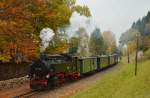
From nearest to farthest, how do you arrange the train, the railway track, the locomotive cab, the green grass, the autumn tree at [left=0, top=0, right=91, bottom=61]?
the green grass → the autumn tree at [left=0, top=0, right=91, bottom=61] → the railway track → the locomotive cab → the train

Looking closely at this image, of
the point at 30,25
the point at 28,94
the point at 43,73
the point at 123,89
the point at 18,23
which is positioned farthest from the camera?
the point at 30,25

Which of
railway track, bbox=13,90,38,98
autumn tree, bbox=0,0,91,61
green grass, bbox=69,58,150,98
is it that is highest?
autumn tree, bbox=0,0,91,61

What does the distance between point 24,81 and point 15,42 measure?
8.67 m

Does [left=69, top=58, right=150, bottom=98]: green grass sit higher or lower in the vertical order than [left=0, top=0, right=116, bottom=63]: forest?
lower

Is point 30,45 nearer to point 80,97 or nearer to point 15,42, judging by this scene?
point 15,42

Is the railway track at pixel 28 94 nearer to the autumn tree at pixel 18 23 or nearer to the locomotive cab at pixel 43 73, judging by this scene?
the locomotive cab at pixel 43 73

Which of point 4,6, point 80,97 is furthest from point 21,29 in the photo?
point 80,97

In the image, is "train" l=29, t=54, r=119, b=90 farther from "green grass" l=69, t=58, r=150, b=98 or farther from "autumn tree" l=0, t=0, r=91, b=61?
"green grass" l=69, t=58, r=150, b=98

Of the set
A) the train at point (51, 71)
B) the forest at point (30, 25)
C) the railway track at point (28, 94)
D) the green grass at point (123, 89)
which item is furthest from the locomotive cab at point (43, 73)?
the green grass at point (123, 89)

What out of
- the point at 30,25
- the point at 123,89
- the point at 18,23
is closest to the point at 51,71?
the point at 30,25

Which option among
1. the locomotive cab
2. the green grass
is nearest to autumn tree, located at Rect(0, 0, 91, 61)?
the locomotive cab

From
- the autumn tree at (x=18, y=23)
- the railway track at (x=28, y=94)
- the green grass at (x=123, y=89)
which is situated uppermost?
the autumn tree at (x=18, y=23)


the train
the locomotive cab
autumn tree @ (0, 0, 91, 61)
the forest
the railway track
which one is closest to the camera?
autumn tree @ (0, 0, 91, 61)

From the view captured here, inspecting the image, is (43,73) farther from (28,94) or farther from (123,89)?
(123,89)
